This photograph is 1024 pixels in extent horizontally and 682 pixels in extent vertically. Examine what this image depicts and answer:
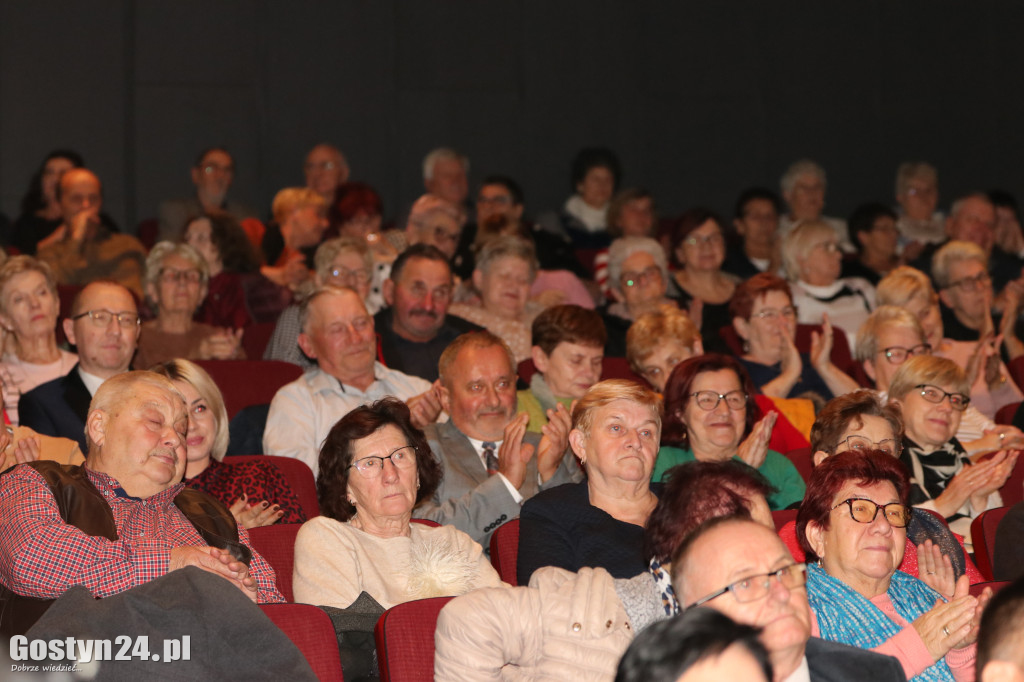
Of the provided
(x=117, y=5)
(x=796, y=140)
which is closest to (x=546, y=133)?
(x=796, y=140)

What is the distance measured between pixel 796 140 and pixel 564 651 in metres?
6.65

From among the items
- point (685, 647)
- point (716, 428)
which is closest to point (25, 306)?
point (716, 428)

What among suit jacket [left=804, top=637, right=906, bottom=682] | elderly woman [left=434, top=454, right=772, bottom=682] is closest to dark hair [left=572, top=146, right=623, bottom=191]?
elderly woman [left=434, top=454, right=772, bottom=682]

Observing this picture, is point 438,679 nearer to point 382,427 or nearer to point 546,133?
point 382,427

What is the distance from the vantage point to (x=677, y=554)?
1909mm

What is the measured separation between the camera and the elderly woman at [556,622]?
209cm

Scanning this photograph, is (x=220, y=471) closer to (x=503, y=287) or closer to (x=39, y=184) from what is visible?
(x=503, y=287)

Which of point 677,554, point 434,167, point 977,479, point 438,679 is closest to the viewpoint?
point 677,554

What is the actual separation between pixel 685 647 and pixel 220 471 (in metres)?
2.14

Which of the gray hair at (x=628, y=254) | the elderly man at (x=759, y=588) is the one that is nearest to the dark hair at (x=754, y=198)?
the gray hair at (x=628, y=254)

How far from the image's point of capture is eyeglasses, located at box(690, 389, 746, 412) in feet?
11.2

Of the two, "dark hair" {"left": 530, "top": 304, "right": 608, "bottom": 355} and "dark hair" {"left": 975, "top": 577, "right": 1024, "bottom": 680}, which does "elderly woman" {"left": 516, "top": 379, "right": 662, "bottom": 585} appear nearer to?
"dark hair" {"left": 530, "top": 304, "right": 608, "bottom": 355}

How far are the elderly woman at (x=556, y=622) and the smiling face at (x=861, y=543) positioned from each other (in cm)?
32

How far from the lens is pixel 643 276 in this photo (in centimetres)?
511
